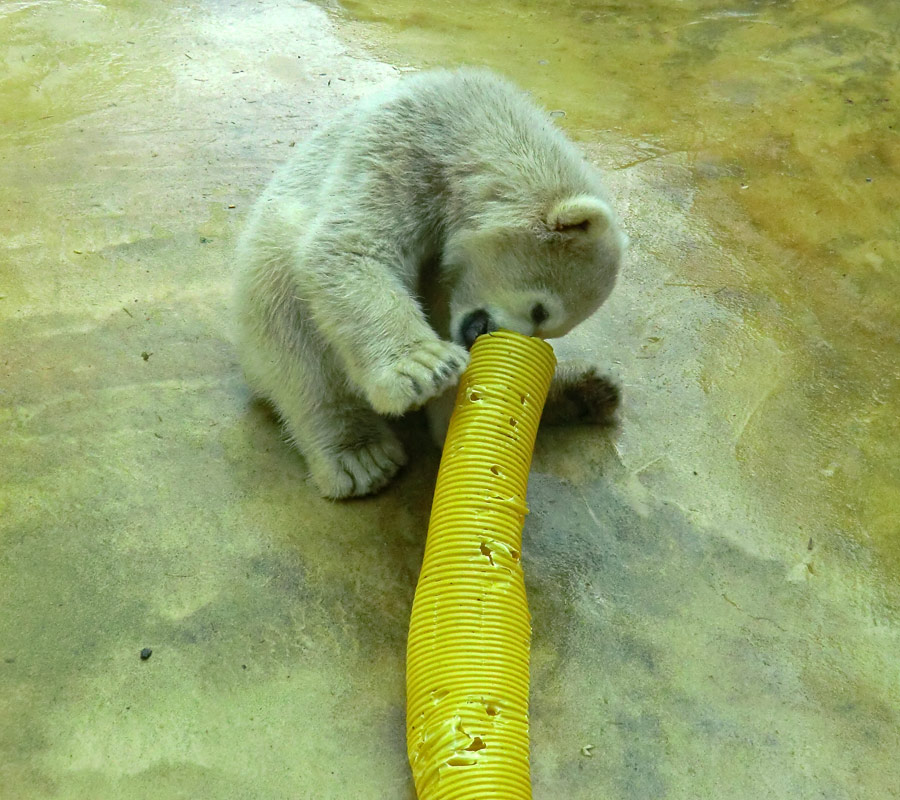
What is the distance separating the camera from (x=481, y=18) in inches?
281

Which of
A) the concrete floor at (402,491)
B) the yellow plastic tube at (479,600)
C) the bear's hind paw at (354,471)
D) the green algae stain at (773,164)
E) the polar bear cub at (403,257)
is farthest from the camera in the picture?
the green algae stain at (773,164)

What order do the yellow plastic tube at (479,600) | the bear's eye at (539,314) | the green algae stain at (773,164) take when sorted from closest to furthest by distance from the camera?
the yellow plastic tube at (479,600) → the bear's eye at (539,314) → the green algae stain at (773,164)

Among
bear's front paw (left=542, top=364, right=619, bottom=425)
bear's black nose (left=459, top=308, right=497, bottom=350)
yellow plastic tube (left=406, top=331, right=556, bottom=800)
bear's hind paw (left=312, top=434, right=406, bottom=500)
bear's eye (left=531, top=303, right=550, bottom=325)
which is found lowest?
bear's hind paw (left=312, top=434, right=406, bottom=500)

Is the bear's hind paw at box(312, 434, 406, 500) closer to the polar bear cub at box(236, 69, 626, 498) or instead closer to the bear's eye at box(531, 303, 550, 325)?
the polar bear cub at box(236, 69, 626, 498)

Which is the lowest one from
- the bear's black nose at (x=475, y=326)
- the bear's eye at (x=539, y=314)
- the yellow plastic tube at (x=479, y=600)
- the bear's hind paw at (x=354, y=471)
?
the bear's hind paw at (x=354, y=471)

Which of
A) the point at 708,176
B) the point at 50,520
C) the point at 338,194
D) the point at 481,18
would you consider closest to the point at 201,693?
the point at 50,520

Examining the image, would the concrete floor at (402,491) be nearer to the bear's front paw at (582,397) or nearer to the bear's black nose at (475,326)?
the bear's front paw at (582,397)

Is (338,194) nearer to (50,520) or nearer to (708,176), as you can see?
(50,520)

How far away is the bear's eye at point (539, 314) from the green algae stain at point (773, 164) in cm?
110

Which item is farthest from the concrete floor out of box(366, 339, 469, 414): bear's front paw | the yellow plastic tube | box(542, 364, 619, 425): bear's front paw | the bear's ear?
the bear's ear

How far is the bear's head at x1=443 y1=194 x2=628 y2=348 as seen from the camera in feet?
10.1

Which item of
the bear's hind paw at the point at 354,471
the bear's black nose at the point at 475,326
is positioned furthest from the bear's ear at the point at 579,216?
the bear's hind paw at the point at 354,471

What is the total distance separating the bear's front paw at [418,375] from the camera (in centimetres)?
286

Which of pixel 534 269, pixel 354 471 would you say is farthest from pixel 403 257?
pixel 354 471
